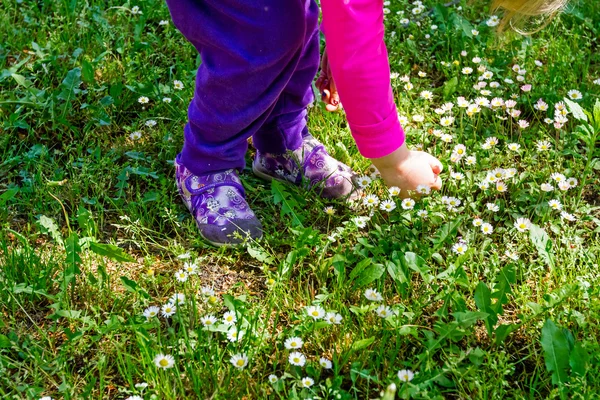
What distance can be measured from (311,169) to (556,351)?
41.1 inches

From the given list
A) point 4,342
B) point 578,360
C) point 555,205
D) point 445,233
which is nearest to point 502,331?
point 578,360

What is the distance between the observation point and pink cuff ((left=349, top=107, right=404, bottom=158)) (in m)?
1.92

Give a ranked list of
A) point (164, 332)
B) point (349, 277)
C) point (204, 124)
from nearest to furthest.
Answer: point (164, 332) → point (349, 277) → point (204, 124)

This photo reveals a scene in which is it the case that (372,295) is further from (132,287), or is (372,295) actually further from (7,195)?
(7,195)

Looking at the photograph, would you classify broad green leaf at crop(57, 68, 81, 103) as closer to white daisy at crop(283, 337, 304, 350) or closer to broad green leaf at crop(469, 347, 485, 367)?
white daisy at crop(283, 337, 304, 350)

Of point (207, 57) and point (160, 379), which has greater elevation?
point (207, 57)

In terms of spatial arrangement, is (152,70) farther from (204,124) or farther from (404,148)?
(404,148)

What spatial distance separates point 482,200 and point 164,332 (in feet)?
3.72

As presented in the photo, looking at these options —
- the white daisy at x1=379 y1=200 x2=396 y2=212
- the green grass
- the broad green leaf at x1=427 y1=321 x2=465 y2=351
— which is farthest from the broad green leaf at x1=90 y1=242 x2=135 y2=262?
the broad green leaf at x1=427 y1=321 x2=465 y2=351

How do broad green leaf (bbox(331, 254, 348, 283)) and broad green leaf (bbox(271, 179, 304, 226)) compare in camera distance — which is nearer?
broad green leaf (bbox(331, 254, 348, 283))

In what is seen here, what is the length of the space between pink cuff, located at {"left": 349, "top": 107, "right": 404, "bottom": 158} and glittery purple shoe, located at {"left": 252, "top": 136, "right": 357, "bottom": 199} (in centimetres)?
47

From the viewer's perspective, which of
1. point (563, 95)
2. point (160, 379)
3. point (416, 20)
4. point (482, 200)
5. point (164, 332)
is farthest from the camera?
point (416, 20)

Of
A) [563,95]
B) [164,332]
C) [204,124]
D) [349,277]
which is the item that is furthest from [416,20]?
[164,332]

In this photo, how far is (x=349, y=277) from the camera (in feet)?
6.85
